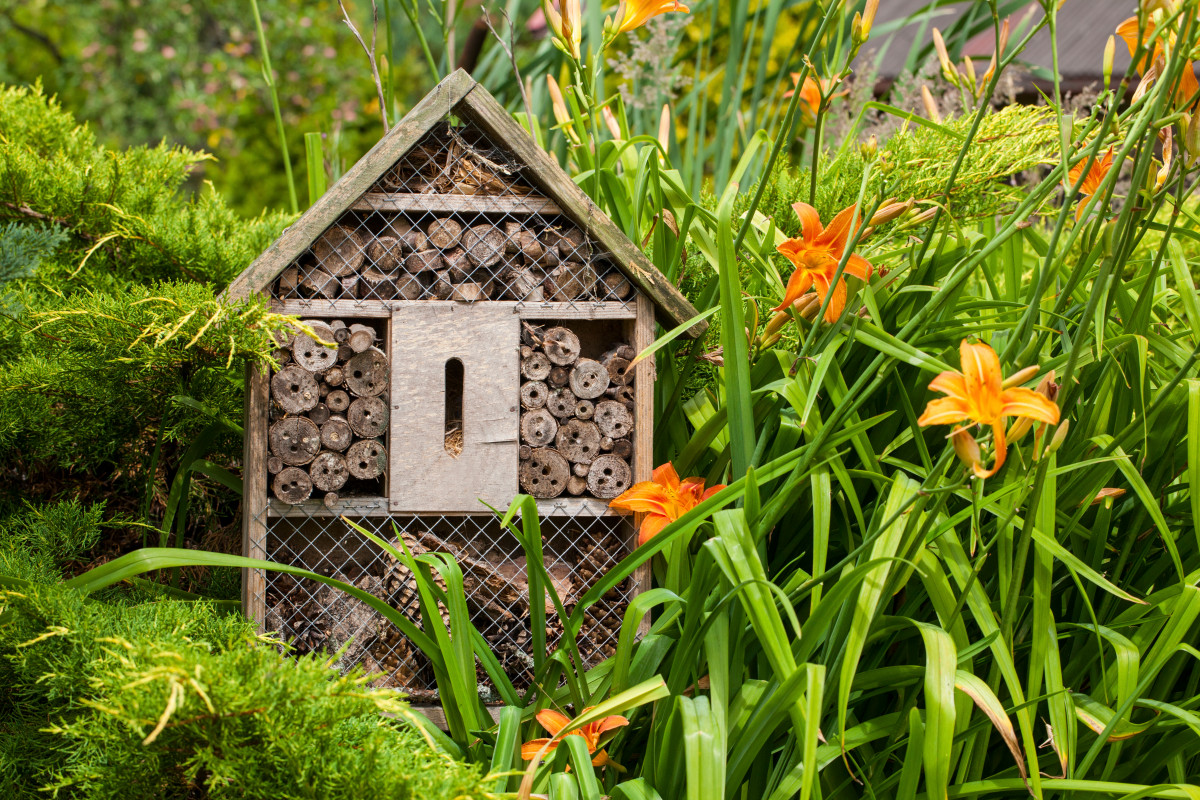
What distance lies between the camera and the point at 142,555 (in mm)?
985

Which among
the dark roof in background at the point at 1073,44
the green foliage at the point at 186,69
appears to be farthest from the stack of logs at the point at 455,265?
the green foliage at the point at 186,69

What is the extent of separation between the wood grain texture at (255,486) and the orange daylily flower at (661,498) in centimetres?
48

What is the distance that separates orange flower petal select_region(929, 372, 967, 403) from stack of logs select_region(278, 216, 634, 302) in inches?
23.2

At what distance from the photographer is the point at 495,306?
3.86 feet

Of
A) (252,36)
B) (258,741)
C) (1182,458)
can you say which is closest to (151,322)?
(258,741)

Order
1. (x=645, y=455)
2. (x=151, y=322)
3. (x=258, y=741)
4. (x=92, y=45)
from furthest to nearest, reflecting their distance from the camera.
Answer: (x=92, y=45) < (x=645, y=455) < (x=151, y=322) < (x=258, y=741)

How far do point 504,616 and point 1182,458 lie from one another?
953mm

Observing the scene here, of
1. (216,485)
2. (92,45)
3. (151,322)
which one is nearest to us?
(151,322)

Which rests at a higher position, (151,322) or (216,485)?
(151,322)

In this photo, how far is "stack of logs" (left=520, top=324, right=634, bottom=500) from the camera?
1.20 meters

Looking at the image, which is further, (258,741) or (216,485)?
(216,485)

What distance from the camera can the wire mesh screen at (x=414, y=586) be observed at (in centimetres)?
117

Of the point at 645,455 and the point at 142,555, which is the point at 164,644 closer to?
the point at 142,555

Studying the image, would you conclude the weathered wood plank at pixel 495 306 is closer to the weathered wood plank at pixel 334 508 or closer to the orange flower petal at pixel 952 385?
the weathered wood plank at pixel 334 508
